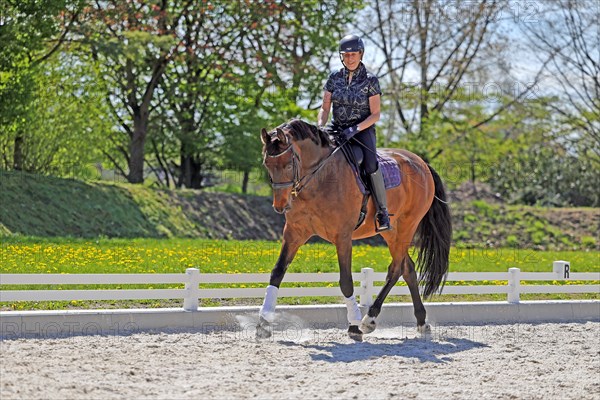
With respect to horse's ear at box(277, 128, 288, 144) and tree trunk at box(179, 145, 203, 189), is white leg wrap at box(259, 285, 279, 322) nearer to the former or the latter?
horse's ear at box(277, 128, 288, 144)

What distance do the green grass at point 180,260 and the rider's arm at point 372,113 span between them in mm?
3364

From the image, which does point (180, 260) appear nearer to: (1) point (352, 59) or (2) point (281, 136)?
(1) point (352, 59)

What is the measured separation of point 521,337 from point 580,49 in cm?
2085

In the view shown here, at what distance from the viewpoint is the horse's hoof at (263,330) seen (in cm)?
859

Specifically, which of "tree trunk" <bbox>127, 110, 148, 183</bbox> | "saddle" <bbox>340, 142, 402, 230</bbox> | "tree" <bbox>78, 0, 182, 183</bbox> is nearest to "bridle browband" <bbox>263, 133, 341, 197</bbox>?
"saddle" <bbox>340, 142, 402, 230</bbox>

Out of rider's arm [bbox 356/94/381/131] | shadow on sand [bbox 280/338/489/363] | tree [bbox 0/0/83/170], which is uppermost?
tree [bbox 0/0/83/170]

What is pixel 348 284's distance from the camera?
28.8 feet

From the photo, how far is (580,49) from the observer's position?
92.1 ft

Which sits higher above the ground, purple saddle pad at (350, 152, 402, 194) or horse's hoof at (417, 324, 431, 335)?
purple saddle pad at (350, 152, 402, 194)

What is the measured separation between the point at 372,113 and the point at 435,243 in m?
2.12

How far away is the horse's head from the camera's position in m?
7.98

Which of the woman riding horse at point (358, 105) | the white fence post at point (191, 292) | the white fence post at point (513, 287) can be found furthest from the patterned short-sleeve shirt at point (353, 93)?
the white fence post at point (513, 287)

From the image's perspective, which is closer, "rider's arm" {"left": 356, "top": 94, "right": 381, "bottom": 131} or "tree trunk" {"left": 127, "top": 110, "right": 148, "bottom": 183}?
"rider's arm" {"left": 356, "top": 94, "right": 381, "bottom": 131}

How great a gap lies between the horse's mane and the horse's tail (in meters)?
2.22
